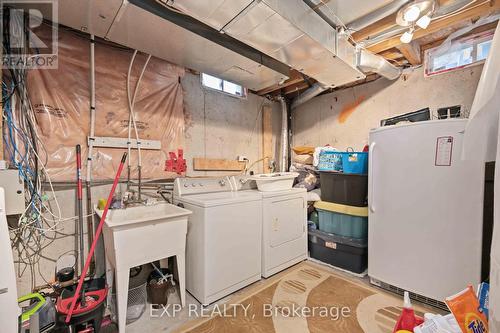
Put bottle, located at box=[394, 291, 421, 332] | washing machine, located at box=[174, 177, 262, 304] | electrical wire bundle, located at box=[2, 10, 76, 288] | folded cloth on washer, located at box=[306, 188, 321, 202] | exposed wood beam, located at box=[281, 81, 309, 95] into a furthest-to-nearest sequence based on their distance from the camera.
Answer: exposed wood beam, located at box=[281, 81, 309, 95] < folded cloth on washer, located at box=[306, 188, 321, 202] < washing machine, located at box=[174, 177, 262, 304] < electrical wire bundle, located at box=[2, 10, 76, 288] < bottle, located at box=[394, 291, 421, 332]

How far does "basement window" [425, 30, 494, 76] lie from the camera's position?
85.2 inches

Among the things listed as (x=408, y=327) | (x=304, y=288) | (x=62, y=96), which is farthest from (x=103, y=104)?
(x=408, y=327)

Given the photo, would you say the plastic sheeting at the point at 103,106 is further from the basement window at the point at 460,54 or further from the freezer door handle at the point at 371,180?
the basement window at the point at 460,54

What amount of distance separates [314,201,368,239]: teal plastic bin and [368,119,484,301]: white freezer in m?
0.22

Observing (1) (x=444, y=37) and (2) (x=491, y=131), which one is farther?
(1) (x=444, y=37)

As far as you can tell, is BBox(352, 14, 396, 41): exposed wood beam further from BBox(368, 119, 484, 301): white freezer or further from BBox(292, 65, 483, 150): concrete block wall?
BBox(292, 65, 483, 150): concrete block wall

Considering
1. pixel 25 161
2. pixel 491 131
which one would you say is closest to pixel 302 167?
pixel 491 131

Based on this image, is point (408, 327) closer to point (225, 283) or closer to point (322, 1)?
point (225, 283)

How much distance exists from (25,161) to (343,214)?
2.96 m

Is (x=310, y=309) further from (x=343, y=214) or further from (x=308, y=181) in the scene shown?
(x=308, y=181)

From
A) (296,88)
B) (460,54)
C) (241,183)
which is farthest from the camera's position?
(296,88)

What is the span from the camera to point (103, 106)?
2.02m

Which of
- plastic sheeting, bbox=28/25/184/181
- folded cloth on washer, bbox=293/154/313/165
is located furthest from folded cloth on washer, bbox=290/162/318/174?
plastic sheeting, bbox=28/25/184/181

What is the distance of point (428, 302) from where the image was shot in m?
1.83
